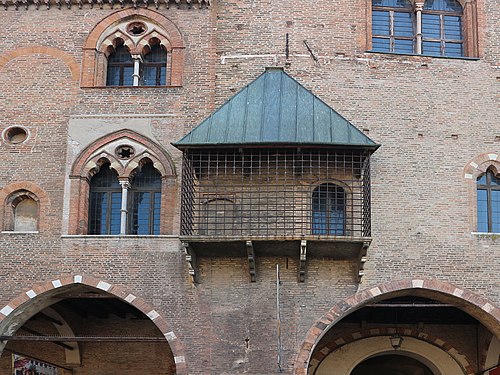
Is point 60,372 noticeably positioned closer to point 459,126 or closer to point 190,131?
point 190,131

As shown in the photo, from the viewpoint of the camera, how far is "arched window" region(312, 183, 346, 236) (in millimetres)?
22625

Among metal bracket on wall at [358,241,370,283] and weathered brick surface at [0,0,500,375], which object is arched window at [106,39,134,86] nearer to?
weathered brick surface at [0,0,500,375]

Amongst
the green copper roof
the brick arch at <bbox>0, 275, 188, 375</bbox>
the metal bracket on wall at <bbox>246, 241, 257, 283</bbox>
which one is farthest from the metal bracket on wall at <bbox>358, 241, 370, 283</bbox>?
the brick arch at <bbox>0, 275, 188, 375</bbox>

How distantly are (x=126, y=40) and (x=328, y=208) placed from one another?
6.38m

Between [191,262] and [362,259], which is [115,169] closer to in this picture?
[191,262]

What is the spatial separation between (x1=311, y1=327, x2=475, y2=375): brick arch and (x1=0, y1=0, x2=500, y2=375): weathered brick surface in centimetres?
352

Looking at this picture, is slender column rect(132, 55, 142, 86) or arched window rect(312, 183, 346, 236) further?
slender column rect(132, 55, 142, 86)

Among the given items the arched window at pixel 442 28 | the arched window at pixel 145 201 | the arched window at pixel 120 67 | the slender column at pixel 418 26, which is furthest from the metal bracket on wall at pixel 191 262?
the arched window at pixel 442 28

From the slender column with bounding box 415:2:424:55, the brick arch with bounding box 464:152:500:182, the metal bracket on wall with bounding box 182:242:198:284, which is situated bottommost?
the metal bracket on wall with bounding box 182:242:198:284

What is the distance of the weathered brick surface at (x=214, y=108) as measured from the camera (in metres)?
22.0

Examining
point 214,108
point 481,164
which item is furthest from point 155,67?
point 481,164

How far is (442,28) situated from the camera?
2500 cm

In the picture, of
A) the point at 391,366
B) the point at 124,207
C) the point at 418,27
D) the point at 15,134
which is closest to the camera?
the point at 124,207

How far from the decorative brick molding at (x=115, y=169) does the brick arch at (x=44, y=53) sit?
2134 mm
